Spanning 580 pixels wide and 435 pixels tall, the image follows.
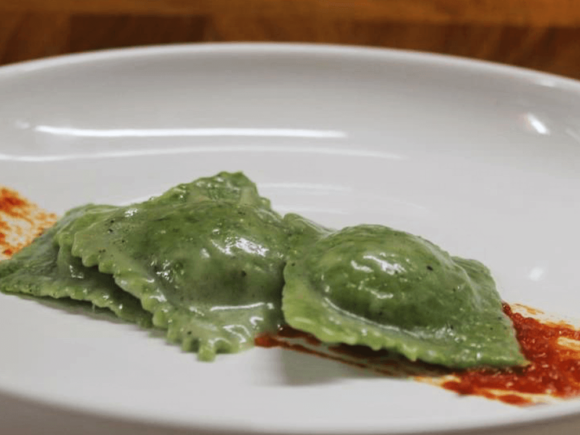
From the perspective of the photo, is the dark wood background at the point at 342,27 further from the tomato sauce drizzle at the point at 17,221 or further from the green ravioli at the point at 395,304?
the green ravioli at the point at 395,304

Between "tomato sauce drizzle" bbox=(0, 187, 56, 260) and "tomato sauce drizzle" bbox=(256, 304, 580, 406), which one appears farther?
"tomato sauce drizzle" bbox=(0, 187, 56, 260)

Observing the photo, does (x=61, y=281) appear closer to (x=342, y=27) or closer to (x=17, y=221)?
(x=17, y=221)

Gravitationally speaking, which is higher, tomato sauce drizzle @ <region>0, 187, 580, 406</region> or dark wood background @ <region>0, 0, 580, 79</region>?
tomato sauce drizzle @ <region>0, 187, 580, 406</region>

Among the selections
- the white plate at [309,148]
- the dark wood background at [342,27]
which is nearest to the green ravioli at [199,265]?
the white plate at [309,148]

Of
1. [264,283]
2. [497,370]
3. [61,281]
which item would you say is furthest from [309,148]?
[497,370]

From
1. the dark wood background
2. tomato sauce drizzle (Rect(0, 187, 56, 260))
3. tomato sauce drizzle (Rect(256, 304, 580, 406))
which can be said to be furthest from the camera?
the dark wood background

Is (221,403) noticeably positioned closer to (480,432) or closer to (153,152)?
(480,432)

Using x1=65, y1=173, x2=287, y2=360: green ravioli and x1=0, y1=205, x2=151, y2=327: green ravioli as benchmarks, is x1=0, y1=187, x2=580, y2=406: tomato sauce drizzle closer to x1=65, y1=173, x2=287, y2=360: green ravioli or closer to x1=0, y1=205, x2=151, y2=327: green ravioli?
x1=65, y1=173, x2=287, y2=360: green ravioli

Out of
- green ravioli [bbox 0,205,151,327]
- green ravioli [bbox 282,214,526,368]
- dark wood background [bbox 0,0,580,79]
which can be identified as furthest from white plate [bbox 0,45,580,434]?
dark wood background [bbox 0,0,580,79]
